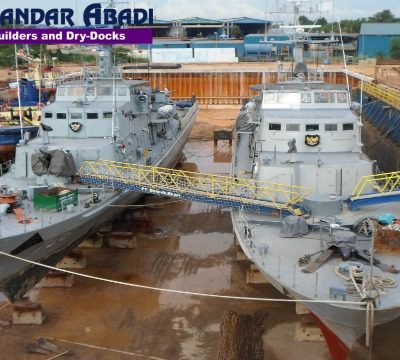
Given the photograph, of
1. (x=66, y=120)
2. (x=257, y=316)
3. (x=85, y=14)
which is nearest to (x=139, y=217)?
(x=66, y=120)

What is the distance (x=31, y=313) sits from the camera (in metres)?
14.7

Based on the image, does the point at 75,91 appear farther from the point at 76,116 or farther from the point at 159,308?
the point at 159,308

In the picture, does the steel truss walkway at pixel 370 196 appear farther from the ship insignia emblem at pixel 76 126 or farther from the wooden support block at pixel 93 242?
the ship insignia emblem at pixel 76 126

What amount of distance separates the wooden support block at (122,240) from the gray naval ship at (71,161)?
1.03 meters

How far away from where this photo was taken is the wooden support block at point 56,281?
55.1ft

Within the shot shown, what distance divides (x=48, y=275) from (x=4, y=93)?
31025 millimetres

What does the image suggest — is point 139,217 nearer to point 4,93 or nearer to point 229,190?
point 229,190

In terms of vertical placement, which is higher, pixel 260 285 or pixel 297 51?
pixel 297 51

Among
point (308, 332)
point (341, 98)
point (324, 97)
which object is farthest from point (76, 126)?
point (308, 332)

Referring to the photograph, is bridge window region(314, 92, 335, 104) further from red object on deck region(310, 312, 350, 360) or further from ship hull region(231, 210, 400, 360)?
red object on deck region(310, 312, 350, 360)

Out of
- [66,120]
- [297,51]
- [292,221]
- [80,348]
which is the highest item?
[297,51]

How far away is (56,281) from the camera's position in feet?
55.2

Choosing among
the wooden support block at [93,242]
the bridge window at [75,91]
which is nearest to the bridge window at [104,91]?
the bridge window at [75,91]

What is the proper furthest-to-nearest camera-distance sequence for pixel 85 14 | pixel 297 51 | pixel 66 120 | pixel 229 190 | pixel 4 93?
pixel 4 93, pixel 85 14, pixel 297 51, pixel 66 120, pixel 229 190
